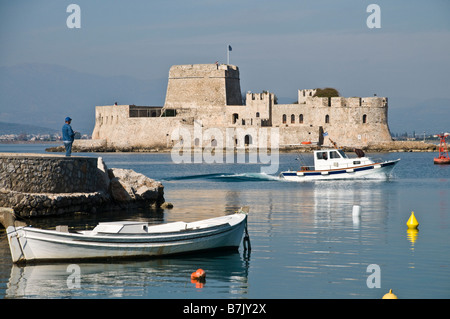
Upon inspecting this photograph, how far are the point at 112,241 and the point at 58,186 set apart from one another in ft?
16.5

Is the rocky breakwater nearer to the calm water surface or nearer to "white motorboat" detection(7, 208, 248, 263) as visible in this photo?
the calm water surface

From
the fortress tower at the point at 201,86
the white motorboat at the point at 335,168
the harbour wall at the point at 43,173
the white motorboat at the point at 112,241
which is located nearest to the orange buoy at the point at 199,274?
the white motorboat at the point at 112,241

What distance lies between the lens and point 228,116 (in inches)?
2376

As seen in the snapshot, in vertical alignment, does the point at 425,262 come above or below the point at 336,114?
below

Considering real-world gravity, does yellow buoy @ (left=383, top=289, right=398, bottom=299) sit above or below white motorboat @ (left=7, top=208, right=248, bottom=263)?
below

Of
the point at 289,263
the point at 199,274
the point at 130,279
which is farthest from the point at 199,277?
the point at 289,263

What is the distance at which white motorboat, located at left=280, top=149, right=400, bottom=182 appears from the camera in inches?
1116

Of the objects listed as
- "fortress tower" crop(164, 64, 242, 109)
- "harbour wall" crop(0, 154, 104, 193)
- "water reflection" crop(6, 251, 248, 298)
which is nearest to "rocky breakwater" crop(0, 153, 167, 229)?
"harbour wall" crop(0, 154, 104, 193)

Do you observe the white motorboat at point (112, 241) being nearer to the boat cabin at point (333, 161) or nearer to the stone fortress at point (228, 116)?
the boat cabin at point (333, 161)

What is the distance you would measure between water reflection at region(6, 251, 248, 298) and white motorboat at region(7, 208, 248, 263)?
0.16 m

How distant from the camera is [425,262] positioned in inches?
427

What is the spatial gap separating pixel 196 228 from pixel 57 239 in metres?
2.25
